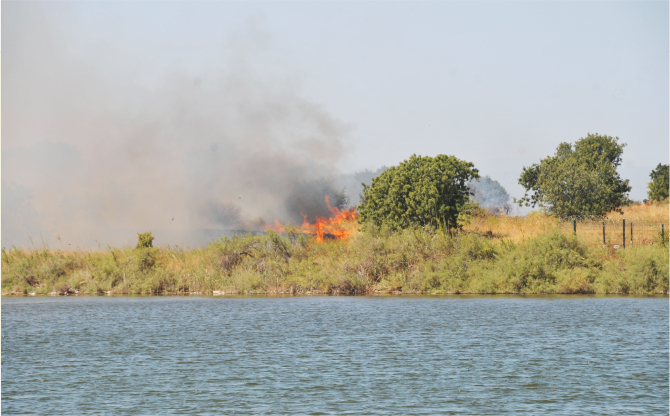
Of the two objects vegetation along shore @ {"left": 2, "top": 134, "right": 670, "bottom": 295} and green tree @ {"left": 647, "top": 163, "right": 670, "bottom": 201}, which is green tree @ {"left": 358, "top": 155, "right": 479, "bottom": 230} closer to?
vegetation along shore @ {"left": 2, "top": 134, "right": 670, "bottom": 295}

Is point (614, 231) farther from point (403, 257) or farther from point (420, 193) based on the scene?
point (403, 257)

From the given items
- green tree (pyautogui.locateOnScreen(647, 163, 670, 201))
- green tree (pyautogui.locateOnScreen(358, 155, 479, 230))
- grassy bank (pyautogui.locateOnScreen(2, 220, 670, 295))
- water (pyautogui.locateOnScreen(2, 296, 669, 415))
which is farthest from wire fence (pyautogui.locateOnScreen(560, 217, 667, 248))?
green tree (pyautogui.locateOnScreen(647, 163, 670, 201))

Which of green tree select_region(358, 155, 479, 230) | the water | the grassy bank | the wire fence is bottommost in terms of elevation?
the water

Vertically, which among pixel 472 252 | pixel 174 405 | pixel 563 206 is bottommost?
pixel 174 405

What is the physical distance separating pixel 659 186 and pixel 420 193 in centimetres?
5831

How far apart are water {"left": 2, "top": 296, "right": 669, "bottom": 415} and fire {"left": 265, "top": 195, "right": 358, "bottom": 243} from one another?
2190cm

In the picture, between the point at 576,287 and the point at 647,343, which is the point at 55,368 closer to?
the point at 647,343

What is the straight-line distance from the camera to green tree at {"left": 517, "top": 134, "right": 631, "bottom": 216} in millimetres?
68125

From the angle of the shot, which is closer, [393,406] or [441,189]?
[393,406]

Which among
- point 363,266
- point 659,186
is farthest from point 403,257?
point 659,186

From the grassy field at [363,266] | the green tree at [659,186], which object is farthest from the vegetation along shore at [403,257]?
the green tree at [659,186]

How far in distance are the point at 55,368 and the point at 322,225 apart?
4599 centimetres

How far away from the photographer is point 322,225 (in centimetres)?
6800

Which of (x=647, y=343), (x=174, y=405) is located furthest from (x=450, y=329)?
(x=174, y=405)
